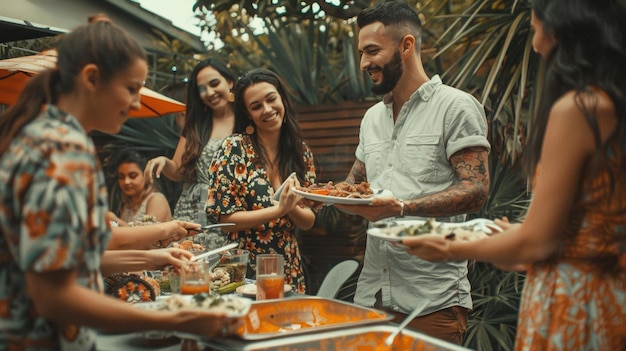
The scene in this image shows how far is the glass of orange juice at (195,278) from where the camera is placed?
1871 mm

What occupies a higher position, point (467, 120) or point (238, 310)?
point (467, 120)

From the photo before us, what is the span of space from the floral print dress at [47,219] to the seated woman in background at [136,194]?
366 centimetres

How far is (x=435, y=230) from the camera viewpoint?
1775mm

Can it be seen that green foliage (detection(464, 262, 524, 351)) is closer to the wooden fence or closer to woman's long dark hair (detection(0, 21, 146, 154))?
the wooden fence

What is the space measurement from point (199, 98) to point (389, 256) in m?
2.11

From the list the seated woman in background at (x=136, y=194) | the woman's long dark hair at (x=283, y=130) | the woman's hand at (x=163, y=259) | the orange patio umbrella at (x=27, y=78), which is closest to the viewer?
the woman's hand at (x=163, y=259)

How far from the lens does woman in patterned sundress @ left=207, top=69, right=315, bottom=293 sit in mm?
2977

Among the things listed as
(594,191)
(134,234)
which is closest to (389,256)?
(134,234)

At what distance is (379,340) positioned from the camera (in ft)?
5.76

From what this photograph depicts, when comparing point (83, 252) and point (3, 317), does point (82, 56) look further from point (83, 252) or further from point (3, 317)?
point (3, 317)

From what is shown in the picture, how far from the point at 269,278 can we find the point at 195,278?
1.15 ft

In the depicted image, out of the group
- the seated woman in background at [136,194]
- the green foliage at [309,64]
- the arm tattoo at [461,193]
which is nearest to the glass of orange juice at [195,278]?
the arm tattoo at [461,193]

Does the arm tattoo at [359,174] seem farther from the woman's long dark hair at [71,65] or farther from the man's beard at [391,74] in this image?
the woman's long dark hair at [71,65]

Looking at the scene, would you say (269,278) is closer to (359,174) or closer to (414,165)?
(414,165)
